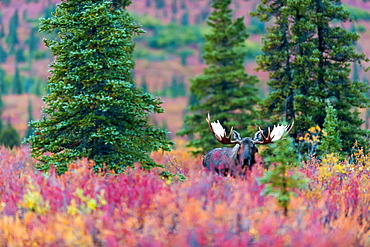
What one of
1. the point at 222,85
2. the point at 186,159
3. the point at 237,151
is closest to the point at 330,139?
the point at 237,151

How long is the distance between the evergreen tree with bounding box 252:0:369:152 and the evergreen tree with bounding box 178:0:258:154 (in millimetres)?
5244

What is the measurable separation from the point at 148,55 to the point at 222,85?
3050 inches

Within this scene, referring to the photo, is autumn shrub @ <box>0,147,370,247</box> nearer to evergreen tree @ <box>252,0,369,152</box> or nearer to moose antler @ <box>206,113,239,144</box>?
moose antler @ <box>206,113,239,144</box>

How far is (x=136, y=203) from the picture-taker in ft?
29.5

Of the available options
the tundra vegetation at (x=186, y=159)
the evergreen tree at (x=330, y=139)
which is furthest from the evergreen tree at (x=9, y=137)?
the evergreen tree at (x=330, y=139)

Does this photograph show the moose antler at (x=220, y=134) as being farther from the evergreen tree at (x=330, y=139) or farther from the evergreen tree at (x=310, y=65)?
the evergreen tree at (x=310, y=65)

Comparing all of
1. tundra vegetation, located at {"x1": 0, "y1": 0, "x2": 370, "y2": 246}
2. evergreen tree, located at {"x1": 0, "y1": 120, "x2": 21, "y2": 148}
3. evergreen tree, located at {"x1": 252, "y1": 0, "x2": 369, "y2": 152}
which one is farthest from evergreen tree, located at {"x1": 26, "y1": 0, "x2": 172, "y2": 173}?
evergreen tree, located at {"x1": 0, "y1": 120, "x2": 21, "y2": 148}

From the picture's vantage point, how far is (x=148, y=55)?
103m

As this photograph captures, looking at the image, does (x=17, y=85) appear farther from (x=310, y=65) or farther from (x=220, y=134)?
(x=220, y=134)

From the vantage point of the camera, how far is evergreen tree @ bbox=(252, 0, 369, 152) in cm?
1978

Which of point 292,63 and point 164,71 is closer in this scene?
point 292,63

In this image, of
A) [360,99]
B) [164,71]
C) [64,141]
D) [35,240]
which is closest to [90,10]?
[64,141]

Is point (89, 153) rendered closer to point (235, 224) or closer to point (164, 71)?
point (235, 224)

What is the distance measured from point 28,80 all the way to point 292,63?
221 ft
